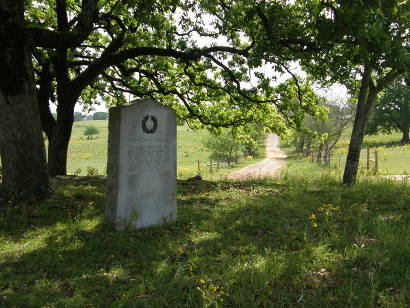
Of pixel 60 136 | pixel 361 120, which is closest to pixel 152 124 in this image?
pixel 60 136

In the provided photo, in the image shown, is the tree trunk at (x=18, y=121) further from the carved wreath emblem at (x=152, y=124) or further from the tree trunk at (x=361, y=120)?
the tree trunk at (x=361, y=120)

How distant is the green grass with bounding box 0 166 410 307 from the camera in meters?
3.73

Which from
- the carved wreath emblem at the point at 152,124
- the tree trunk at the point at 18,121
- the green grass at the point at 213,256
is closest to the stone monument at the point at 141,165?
the carved wreath emblem at the point at 152,124

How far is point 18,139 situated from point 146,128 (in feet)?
10.6

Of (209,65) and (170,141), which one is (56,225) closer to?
(170,141)

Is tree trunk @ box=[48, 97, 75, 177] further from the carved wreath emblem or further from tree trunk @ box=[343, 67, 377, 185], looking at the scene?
tree trunk @ box=[343, 67, 377, 185]

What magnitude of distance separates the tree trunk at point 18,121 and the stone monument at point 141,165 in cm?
238

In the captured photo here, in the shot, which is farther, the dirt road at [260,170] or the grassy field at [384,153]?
the grassy field at [384,153]

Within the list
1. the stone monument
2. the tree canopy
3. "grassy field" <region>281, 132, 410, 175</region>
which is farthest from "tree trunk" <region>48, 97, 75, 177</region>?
"grassy field" <region>281, 132, 410, 175</region>

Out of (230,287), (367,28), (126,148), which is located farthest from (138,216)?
(367,28)

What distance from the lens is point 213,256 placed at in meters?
5.12

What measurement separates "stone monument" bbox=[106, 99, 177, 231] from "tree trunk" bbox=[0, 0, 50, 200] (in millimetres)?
2384

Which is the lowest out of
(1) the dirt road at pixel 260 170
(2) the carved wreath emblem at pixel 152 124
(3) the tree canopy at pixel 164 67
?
(1) the dirt road at pixel 260 170

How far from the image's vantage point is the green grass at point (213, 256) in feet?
12.2
